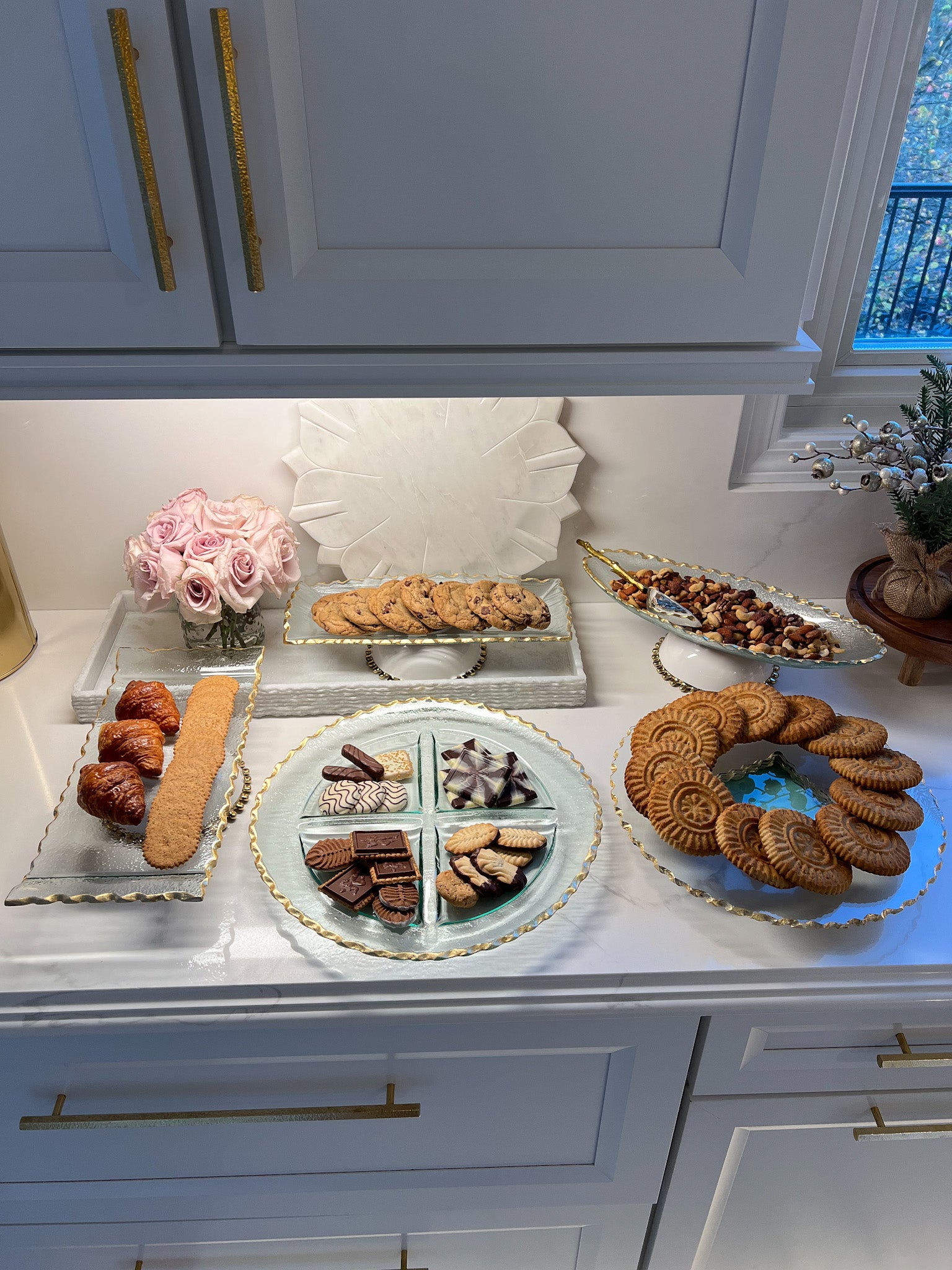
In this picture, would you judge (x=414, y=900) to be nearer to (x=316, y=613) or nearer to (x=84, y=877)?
(x=84, y=877)

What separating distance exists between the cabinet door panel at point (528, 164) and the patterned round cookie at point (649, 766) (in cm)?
44

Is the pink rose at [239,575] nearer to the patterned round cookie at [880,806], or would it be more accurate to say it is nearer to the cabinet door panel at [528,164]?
the cabinet door panel at [528,164]

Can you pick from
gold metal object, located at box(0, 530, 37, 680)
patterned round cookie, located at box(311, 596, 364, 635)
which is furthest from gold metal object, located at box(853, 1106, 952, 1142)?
gold metal object, located at box(0, 530, 37, 680)

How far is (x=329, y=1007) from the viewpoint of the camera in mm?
921

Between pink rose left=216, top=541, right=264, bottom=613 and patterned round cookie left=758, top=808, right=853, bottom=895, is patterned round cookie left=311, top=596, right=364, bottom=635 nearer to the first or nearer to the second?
pink rose left=216, top=541, right=264, bottom=613

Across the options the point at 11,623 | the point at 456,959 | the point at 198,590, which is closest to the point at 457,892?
the point at 456,959

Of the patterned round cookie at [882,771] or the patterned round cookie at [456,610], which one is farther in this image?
the patterned round cookie at [456,610]

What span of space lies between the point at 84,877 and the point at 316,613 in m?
0.46

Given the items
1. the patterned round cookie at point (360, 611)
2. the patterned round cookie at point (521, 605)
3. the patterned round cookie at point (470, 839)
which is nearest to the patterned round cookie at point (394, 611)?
the patterned round cookie at point (360, 611)

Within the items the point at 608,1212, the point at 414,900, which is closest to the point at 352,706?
the point at 414,900

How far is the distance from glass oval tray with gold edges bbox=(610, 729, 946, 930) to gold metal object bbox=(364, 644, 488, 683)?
0.81 feet

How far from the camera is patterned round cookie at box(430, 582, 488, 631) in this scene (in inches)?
49.2

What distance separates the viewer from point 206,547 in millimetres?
1199

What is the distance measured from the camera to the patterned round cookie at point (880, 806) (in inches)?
38.4
